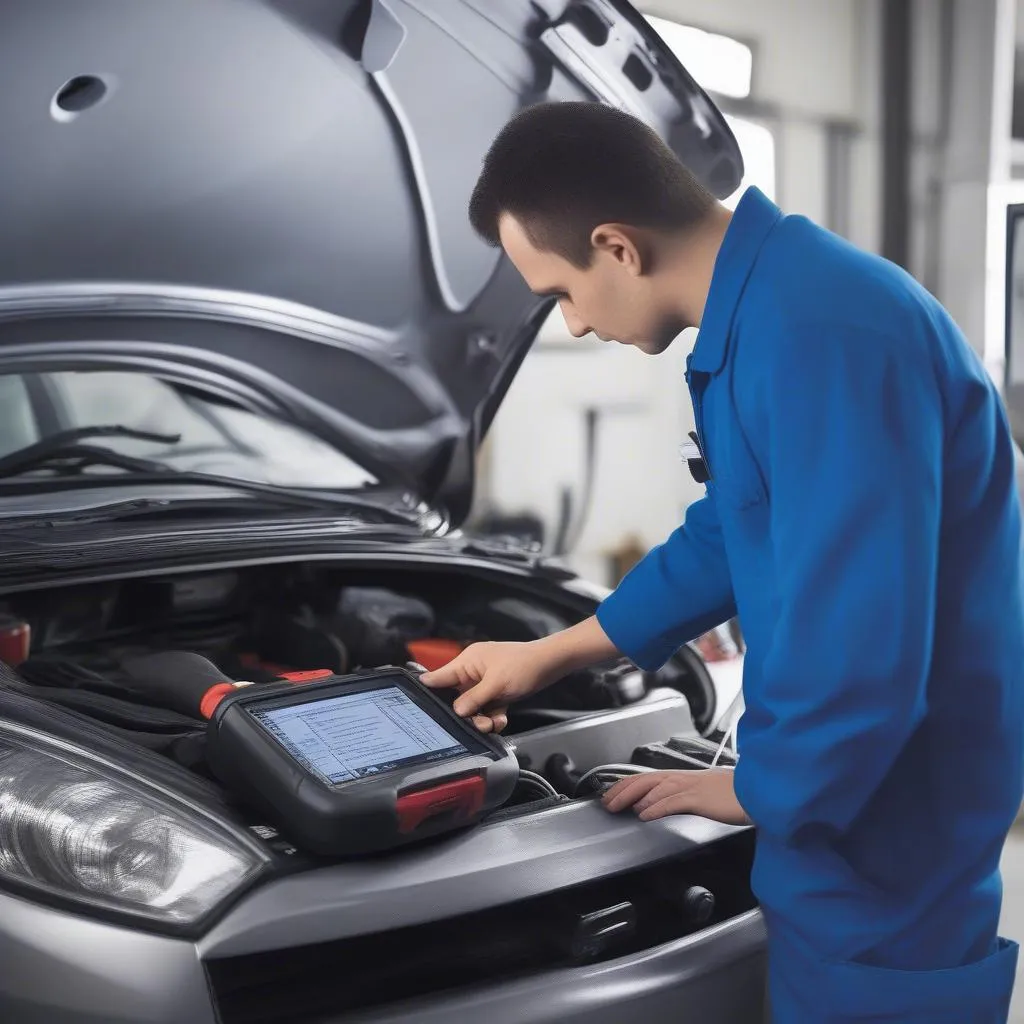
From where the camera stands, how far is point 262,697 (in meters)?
1.04

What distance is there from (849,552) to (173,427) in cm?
120

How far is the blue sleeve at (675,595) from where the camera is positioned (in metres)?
1.17

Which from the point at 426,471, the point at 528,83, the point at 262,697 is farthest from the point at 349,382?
the point at 262,697

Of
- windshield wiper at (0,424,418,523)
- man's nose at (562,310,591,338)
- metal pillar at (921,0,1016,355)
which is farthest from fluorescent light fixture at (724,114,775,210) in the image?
man's nose at (562,310,591,338)

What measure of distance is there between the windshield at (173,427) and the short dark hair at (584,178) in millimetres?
905

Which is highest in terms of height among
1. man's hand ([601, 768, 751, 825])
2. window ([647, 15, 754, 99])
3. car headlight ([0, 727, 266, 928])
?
window ([647, 15, 754, 99])

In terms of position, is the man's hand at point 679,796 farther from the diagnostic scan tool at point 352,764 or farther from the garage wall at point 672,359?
the garage wall at point 672,359

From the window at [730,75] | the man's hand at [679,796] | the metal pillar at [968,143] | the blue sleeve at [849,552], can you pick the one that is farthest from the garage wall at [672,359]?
the blue sleeve at [849,552]

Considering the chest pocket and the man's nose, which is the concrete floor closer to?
the chest pocket

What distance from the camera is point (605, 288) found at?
978 mm

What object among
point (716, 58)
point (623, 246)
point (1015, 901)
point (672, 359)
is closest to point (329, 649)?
point (623, 246)

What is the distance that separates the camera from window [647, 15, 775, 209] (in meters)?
3.18

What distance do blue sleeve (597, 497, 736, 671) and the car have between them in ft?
0.51

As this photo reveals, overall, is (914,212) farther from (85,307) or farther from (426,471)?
(85,307)
